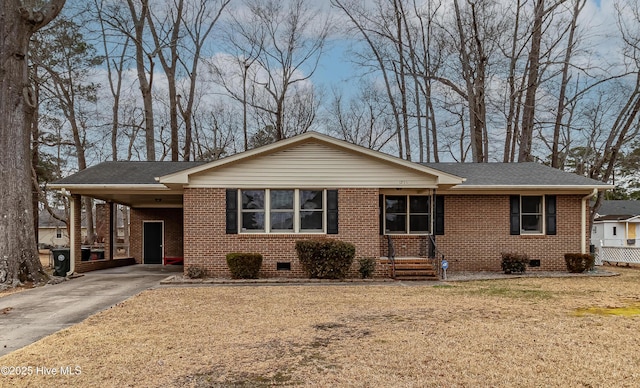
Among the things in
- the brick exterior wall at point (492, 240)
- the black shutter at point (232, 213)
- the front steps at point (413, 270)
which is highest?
the black shutter at point (232, 213)

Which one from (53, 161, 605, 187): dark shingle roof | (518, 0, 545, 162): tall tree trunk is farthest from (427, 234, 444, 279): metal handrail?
(518, 0, 545, 162): tall tree trunk

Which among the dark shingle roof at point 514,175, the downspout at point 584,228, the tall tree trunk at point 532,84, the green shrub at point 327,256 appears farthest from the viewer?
the tall tree trunk at point 532,84

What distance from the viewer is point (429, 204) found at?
14.8m

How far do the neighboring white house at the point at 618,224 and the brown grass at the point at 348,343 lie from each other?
2847cm

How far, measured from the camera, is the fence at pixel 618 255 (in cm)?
1941

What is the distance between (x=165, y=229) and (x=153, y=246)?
3.00ft

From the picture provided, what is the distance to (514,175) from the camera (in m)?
16.0

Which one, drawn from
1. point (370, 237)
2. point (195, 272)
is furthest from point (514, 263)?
point (195, 272)

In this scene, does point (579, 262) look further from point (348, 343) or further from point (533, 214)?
point (348, 343)

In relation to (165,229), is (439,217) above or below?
above

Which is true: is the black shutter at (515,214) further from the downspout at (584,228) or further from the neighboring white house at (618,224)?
the neighboring white house at (618,224)

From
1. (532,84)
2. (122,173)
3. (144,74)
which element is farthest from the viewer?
(144,74)


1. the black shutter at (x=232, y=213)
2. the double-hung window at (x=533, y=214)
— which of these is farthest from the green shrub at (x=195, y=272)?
the double-hung window at (x=533, y=214)

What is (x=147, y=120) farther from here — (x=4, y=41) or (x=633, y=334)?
(x=633, y=334)
